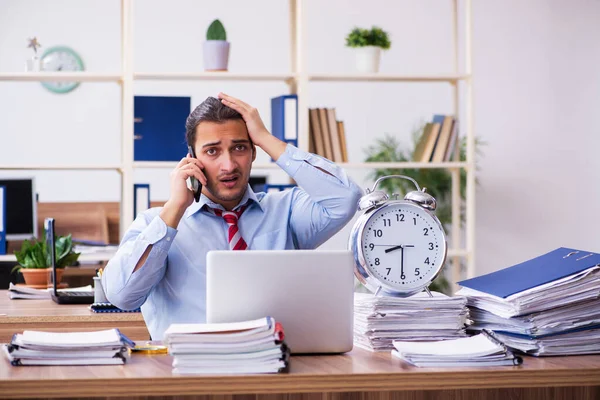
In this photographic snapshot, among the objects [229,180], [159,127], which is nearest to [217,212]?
[229,180]

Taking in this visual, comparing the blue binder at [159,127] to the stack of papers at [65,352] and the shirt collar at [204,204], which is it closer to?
the shirt collar at [204,204]

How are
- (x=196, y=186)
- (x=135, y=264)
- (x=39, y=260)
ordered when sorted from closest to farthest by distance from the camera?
(x=135, y=264), (x=196, y=186), (x=39, y=260)

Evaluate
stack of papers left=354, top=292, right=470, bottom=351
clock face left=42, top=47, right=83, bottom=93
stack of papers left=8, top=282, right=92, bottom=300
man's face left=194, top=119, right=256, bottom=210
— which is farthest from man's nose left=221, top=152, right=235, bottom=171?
clock face left=42, top=47, right=83, bottom=93

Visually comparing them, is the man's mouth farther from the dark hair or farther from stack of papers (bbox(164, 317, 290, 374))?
stack of papers (bbox(164, 317, 290, 374))

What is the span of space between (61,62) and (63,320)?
4.06m

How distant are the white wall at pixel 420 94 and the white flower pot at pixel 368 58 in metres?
1.99

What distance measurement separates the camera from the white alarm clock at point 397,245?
1959 mm

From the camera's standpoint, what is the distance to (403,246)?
78.6 inches

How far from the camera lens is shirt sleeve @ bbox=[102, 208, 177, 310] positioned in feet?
7.13

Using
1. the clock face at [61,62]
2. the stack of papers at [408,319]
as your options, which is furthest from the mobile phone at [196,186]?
the clock face at [61,62]

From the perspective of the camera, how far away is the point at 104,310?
3133 mm

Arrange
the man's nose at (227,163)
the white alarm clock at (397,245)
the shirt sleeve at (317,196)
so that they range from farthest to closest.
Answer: the shirt sleeve at (317,196) → the man's nose at (227,163) → the white alarm clock at (397,245)

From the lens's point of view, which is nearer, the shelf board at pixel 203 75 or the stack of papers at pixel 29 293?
the stack of papers at pixel 29 293

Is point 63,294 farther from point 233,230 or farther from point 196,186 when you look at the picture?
point 196,186
